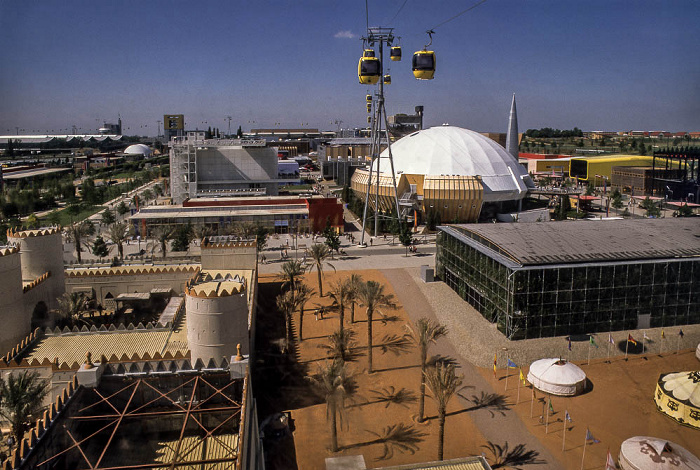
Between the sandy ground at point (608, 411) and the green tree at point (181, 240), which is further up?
the green tree at point (181, 240)

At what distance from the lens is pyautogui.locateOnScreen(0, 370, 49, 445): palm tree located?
15.7 meters

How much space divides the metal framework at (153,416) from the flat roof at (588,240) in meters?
17.6

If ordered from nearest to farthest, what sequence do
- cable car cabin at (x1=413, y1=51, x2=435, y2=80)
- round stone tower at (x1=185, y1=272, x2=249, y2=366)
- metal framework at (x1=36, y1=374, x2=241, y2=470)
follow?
metal framework at (x1=36, y1=374, x2=241, y2=470), round stone tower at (x1=185, y1=272, x2=249, y2=366), cable car cabin at (x1=413, y1=51, x2=435, y2=80)

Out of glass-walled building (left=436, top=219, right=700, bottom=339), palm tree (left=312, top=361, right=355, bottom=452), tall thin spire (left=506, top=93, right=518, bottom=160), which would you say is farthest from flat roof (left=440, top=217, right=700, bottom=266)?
tall thin spire (left=506, top=93, right=518, bottom=160)

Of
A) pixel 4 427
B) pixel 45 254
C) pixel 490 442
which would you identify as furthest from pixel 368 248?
pixel 4 427

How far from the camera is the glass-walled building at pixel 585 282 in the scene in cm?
2627

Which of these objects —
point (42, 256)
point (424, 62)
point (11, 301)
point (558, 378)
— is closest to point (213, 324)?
point (11, 301)

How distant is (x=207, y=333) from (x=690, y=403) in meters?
17.0

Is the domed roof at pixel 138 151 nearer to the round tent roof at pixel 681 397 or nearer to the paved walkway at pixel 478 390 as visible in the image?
the paved walkway at pixel 478 390

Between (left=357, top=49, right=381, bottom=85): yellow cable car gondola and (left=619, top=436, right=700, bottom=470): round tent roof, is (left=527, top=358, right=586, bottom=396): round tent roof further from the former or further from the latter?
(left=357, top=49, right=381, bottom=85): yellow cable car gondola

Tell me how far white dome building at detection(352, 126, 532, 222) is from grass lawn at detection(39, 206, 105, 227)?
3277 centimetres

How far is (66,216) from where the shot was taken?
65.6 metres

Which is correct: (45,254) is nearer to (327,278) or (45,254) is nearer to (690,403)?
(327,278)

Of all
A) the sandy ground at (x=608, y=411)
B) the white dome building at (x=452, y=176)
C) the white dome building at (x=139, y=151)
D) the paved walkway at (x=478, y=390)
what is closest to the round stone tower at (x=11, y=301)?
→ the paved walkway at (x=478, y=390)
